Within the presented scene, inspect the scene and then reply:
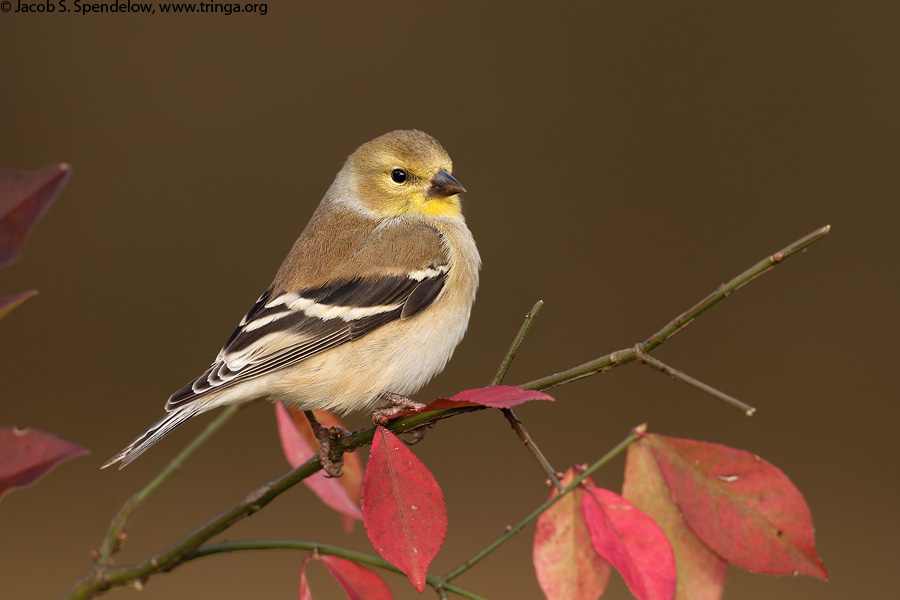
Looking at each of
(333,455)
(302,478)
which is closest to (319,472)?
(333,455)

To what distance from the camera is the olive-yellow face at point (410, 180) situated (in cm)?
239

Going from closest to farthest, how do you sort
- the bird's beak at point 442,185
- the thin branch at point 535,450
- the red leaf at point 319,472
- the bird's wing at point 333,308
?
the thin branch at point 535,450 < the red leaf at point 319,472 < the bird's wing at point 333,308 < the bird's beak at point 442,185

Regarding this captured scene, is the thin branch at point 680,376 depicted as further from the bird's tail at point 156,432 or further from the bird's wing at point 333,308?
the bird's wing at point 333,308

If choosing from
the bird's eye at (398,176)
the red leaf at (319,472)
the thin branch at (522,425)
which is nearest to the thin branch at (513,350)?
the thin branch at (522,425)

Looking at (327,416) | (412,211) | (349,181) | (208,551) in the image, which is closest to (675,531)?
(208,551)

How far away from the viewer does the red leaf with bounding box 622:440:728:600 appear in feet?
3.28

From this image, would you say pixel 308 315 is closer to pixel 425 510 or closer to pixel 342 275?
pixel 342 275

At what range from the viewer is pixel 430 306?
6.64ft

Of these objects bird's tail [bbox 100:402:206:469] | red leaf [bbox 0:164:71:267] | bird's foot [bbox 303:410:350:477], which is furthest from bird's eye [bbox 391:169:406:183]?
red leaf [bbox 0:164:71:267]

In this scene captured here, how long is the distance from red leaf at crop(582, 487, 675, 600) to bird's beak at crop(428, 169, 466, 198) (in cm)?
146

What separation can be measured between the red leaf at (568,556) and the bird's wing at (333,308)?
37.6 inches

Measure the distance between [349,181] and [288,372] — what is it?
82 centimetres

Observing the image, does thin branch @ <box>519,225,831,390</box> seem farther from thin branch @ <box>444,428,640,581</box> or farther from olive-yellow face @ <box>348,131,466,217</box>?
olive-yellow face @ <box>348,131,466,217</box>

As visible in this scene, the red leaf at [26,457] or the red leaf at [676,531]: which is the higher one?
the red leaf at [26,457]
